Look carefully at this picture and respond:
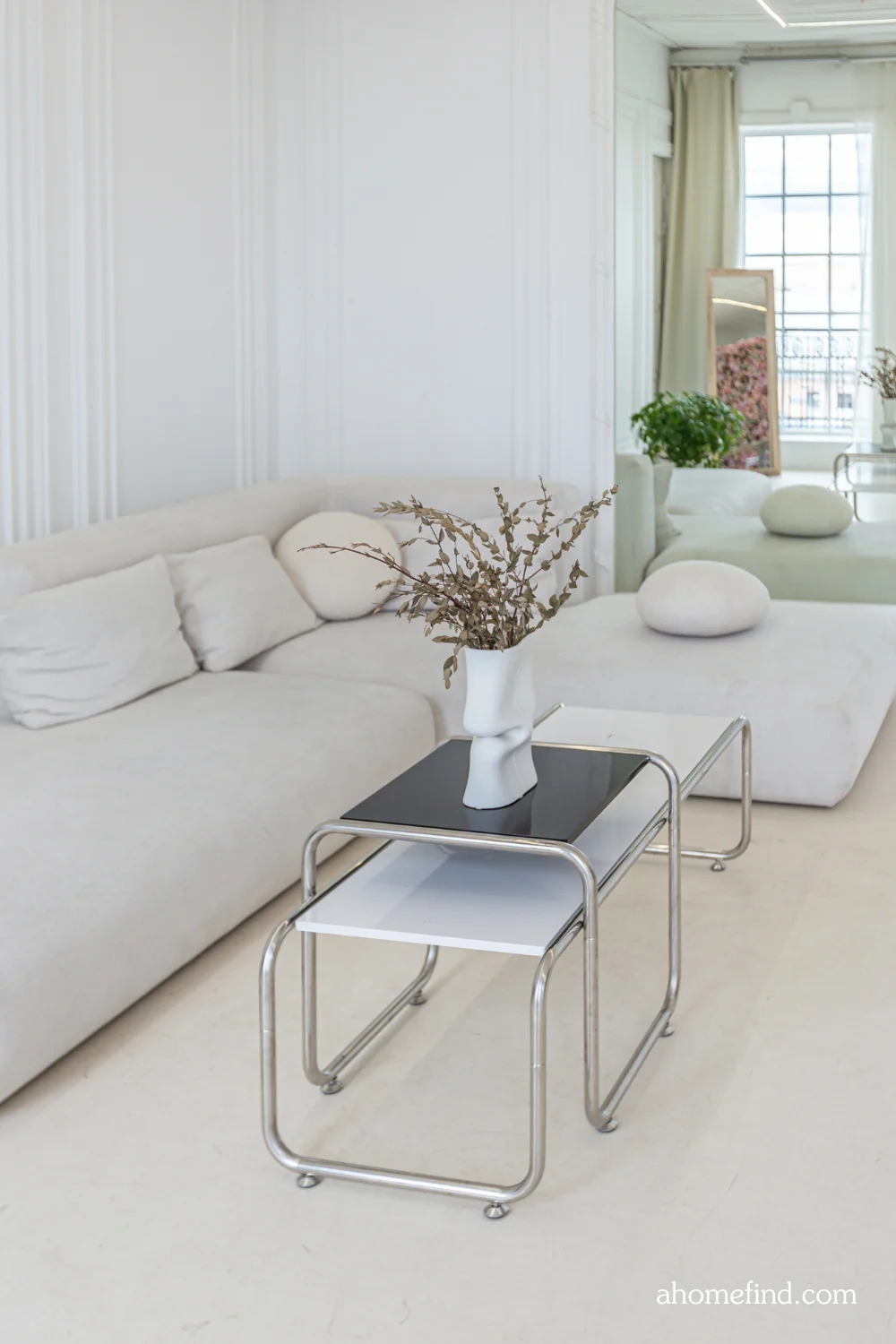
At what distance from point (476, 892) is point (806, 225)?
A: 143 inches

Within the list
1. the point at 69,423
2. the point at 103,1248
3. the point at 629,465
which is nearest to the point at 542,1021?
the point at 103,1248

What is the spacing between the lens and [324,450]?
5902mm

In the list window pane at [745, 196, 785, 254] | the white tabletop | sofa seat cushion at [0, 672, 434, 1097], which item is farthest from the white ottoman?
window pane at [745, 196, 785, 254]

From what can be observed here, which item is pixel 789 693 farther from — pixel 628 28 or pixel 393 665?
pixel 628 28

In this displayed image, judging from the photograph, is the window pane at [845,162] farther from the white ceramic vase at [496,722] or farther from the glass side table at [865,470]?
the white ceramic vase at [496,722]

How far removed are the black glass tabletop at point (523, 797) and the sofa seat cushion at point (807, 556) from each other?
9.01ft

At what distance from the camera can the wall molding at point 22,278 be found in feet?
13.1

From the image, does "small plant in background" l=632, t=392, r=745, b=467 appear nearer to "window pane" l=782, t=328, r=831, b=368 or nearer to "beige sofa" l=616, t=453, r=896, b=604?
"beige sofa" l=616, t=453, r=896, b=604

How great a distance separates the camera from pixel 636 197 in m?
5.34

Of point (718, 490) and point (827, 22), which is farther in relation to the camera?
point (718, 490)

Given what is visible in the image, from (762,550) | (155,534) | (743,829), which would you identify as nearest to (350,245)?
(762,550)

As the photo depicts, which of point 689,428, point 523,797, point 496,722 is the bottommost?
point 523,797

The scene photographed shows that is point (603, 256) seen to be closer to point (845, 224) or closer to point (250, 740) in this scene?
point (845, 224)

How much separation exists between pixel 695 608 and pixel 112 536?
1.63 meters
